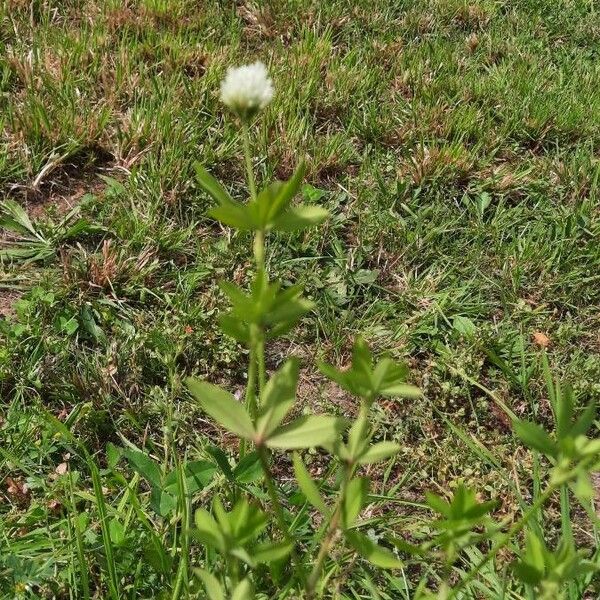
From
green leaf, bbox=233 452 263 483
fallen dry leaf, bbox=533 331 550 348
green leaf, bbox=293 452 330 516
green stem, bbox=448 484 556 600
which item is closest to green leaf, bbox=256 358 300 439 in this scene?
green leaf, bbox=293 452 330 516

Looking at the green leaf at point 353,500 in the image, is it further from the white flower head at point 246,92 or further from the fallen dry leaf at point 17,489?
the fallen dry leaf at point 17,489

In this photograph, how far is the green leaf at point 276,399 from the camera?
36.9 inches

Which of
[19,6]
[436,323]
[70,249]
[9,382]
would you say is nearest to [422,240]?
[436,323]

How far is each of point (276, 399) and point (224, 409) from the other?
0.07 m

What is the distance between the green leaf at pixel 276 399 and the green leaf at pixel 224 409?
0.02 metres

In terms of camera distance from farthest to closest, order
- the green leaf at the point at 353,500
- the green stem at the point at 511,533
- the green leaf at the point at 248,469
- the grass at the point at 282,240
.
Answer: the grass at the point at 282,240 < the green leaf at the point at 248,469 < the green leaf at the point at 353,500 < the green stem at the point at 511,533

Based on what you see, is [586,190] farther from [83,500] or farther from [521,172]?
[83,500]

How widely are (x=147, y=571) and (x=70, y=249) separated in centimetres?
112

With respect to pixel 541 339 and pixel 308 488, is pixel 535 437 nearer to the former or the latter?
pixel 308 488

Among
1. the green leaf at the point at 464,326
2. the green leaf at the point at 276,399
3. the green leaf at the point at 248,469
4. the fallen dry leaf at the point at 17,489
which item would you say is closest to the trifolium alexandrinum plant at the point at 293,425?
the green leaf at the point at 276,399

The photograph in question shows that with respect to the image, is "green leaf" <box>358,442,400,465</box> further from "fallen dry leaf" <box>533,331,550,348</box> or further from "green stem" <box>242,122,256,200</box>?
"fallen dry leaf" <box>533,331,550,348</box>

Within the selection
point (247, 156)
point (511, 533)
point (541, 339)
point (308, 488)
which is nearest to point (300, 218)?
point (247, 156)

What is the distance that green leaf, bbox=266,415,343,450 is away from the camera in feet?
3.07

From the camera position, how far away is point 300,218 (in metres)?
1.00
